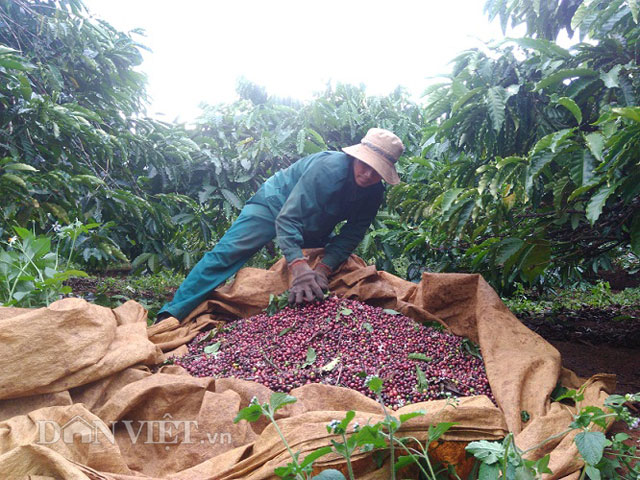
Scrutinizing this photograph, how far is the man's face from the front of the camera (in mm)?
2428

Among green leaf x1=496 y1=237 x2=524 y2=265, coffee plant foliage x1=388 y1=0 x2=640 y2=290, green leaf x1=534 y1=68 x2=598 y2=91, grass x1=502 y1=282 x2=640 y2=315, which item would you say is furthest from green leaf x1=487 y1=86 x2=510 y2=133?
grass x1=502 y1=282 x2=640 y2=315

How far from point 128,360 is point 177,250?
229cm

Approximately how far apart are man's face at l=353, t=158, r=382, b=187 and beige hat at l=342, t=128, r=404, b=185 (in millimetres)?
56

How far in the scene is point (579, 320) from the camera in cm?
329

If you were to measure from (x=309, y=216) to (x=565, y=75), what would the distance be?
54.2 inches

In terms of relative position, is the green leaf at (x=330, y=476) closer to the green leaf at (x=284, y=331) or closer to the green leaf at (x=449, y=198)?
the green leaf at (x=284, y=331)

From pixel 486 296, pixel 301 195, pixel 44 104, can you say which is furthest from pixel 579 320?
pixel 44 104

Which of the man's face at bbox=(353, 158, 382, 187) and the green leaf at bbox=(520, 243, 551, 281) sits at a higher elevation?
the man's face at bbox=(353, 158, 382, 187)

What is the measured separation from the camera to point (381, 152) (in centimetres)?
241

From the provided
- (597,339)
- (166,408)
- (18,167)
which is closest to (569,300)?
(597,339)

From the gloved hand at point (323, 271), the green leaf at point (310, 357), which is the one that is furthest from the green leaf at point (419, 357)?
the gloved hand at point (323, 271)

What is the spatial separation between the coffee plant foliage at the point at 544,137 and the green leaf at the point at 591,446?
0.69m

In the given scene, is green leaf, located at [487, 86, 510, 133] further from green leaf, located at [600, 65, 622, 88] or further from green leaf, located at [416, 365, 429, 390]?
green leaf, located at [416, 365, 429, 390]

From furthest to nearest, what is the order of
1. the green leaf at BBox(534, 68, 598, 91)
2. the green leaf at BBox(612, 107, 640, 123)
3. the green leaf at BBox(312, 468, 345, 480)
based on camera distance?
the green leaf at BBox(534, 68, 598, 91)
the green leaf at BBox(612, 107, 640, 123)
the green leaf at BBox(312, 468, 345, 480)
